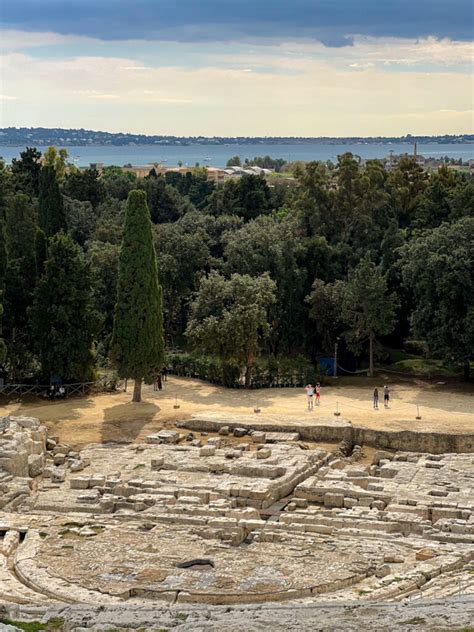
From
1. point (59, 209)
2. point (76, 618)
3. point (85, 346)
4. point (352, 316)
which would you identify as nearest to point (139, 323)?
point (85, 346)

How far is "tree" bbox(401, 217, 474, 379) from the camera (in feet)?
139

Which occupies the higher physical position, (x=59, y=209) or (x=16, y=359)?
(x=59, y=209)

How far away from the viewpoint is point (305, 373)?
1721 inches

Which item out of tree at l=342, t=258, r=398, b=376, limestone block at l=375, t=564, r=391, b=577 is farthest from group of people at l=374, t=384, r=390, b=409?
limestone block at l=375, t=564, r=391, b=577

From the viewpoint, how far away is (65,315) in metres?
40.0

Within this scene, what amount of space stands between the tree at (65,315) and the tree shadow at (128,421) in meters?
2.89

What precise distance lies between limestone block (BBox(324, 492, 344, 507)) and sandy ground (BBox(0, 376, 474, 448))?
7.63 meters

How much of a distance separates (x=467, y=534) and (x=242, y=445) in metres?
9.81

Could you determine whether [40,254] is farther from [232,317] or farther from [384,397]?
[384,397]

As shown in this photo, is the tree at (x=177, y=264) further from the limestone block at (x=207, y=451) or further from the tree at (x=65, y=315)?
the limestone block at (x=207, y=451)

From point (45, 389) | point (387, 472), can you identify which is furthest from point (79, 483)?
point (45, 389)

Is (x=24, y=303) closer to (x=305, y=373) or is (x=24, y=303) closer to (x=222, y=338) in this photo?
(x=222, y=338)

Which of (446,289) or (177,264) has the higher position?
(446,289)

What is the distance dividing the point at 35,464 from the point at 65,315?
30.3ft
